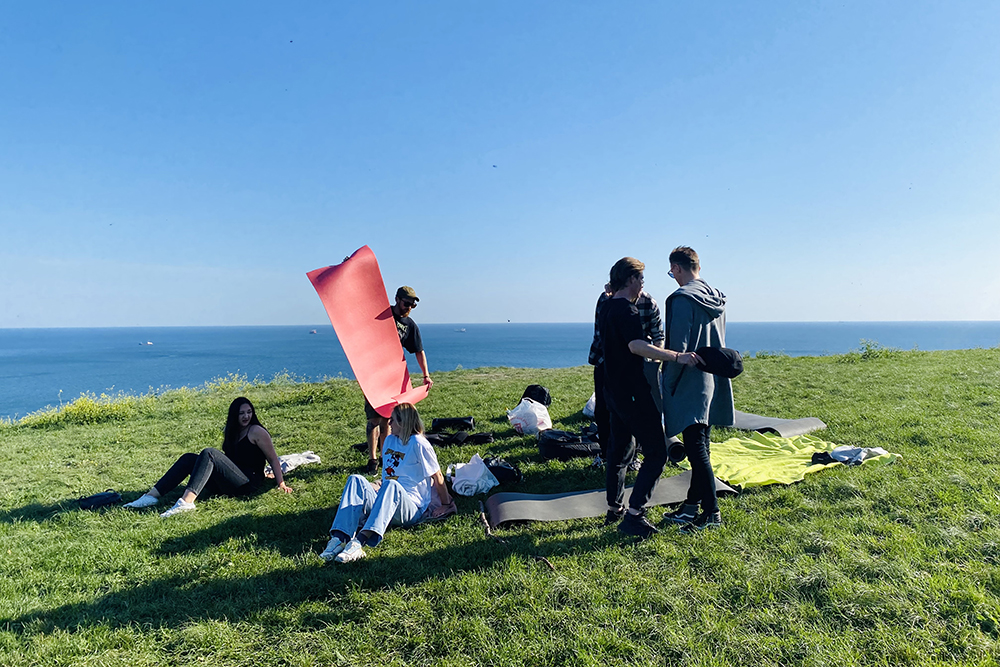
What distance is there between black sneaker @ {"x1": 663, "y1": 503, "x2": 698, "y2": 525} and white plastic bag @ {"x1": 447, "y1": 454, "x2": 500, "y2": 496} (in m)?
2.22

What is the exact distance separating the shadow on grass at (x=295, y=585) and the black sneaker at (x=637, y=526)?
108 mm

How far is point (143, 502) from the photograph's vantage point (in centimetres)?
597

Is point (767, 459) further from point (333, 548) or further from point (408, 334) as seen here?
point (333, 548)

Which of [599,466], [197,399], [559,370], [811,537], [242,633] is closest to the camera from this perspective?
[242,633]

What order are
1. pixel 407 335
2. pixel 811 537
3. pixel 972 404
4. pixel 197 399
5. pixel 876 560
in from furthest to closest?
pixel 197 399
pixel 972 404
pixel 407 335
pixel 811 537
pixel 876 560

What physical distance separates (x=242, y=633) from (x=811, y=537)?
4.72 m

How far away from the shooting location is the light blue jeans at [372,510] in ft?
15.3

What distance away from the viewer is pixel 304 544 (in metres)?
4.85

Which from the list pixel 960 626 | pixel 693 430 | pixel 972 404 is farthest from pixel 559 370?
pixel 960 626

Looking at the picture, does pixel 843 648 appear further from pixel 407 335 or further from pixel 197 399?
pixel 197 399

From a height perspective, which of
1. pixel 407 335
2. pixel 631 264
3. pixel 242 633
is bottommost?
pixel 242 633

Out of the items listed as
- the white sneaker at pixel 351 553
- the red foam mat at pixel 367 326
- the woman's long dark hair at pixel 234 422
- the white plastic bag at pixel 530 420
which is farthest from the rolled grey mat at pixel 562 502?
the woman's long dark hair at pixel 234 422

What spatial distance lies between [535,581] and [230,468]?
4321 mm

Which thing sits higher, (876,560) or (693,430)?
(693,430)
